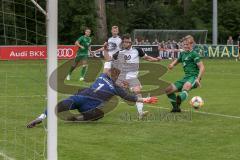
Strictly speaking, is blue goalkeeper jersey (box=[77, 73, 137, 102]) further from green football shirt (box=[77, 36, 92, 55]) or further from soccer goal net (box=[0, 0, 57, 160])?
green football shirt (box=[77, 36, 92, 55])

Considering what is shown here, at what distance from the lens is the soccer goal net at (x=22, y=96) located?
9.30 m

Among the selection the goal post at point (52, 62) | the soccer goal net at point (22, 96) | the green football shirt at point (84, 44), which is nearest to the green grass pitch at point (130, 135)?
the soccer goal net at point (22, 96)

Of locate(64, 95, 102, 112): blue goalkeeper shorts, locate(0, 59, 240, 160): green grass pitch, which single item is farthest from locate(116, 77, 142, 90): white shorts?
locate(64, 95, 102, 112): blue goalkeeper shorts

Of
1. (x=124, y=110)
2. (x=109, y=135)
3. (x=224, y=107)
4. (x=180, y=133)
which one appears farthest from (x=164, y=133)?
(x=224, y=107)

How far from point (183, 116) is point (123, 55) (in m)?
2.17

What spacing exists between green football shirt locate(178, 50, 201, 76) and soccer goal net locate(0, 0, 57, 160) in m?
3.38

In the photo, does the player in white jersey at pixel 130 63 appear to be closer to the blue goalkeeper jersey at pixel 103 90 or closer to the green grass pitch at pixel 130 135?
the green grass pitch at pixel 130 135

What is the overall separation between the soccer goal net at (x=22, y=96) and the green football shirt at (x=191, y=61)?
133 inches

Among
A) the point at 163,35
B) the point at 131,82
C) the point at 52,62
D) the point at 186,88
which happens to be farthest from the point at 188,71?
the point at 163,35

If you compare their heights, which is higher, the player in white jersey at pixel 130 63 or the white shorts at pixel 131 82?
the player in white jersey at pixel 130 63

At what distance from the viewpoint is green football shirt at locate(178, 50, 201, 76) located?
1458 centimetres

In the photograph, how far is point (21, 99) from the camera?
17.2 meters

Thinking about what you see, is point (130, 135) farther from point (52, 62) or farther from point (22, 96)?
point (22, 96)

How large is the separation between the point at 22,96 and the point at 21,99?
38.5 inches
